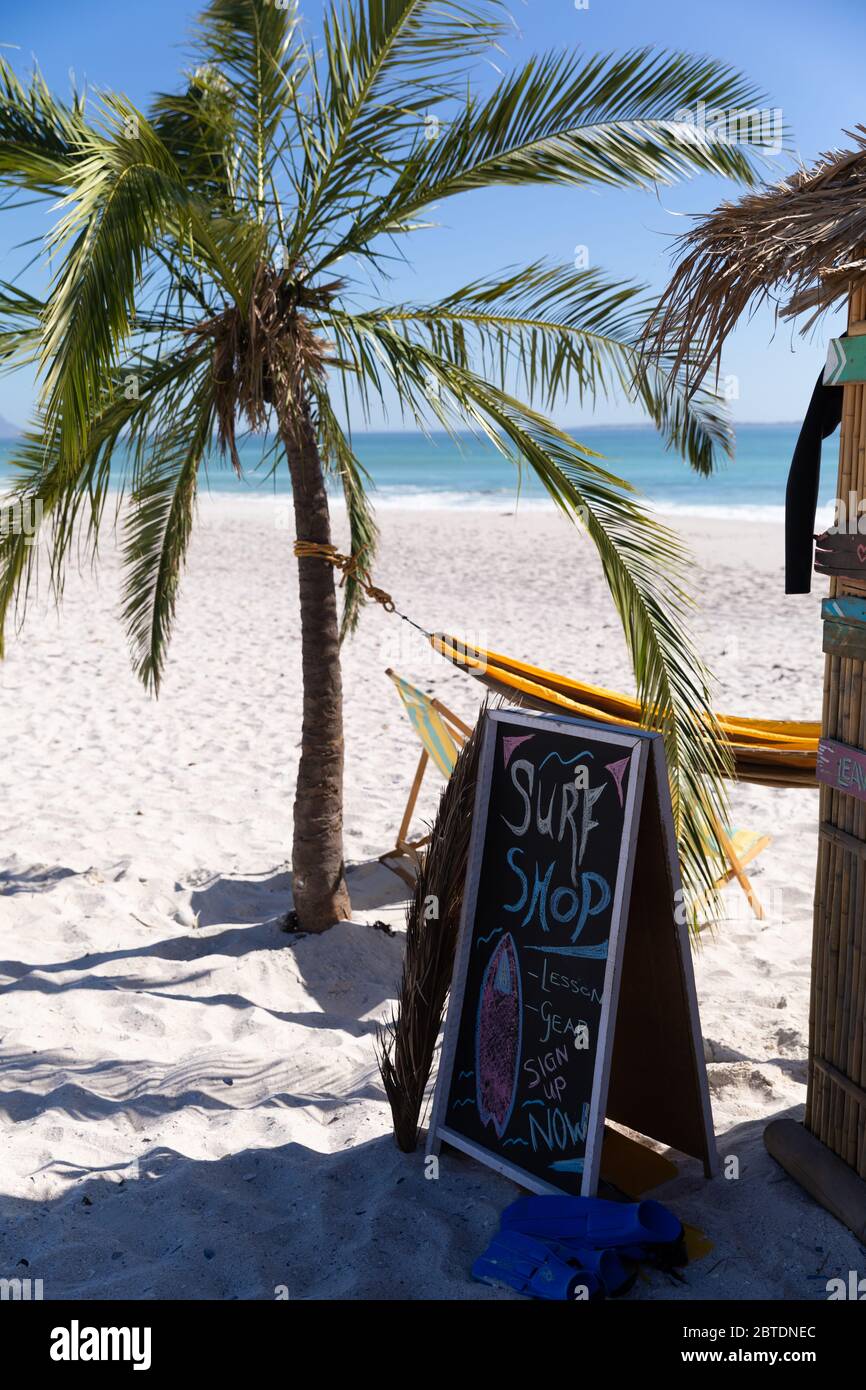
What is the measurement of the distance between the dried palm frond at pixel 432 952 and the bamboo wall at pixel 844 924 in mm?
761

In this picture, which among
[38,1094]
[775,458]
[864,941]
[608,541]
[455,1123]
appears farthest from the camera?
[775,458]

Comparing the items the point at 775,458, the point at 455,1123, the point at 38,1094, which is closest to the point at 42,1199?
the point at 38,1094

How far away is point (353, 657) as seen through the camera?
8.16m

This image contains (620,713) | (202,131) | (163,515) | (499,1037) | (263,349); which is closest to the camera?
(499,1037)

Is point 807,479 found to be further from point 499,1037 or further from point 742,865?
point 742,865

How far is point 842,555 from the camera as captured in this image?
2129 mm

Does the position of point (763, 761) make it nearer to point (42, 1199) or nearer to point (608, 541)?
point (608, 541)

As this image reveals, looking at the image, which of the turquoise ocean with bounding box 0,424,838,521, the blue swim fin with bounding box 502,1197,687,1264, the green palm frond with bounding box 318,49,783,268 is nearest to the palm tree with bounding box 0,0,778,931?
the green palm frond with bounding box 318,49,783,268

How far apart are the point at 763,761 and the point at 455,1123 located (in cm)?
177

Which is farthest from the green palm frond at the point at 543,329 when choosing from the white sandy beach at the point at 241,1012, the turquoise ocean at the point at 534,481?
the turquoise ocean at the point at 534,481

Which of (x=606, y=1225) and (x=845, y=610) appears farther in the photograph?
(x=845, y=610)

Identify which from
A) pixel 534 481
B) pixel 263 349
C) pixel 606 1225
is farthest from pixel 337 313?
pixel 534 481

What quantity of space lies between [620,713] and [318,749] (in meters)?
1.11

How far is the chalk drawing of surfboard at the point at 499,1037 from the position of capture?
7.39 feet
